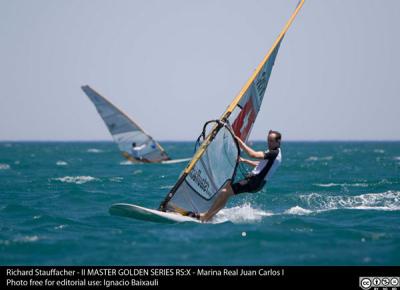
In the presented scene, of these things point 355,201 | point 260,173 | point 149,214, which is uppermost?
point 355,201

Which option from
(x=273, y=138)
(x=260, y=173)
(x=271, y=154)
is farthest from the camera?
(x=260, y=173)

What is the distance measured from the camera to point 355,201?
15609mm

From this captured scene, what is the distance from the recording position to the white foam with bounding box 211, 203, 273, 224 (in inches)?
463

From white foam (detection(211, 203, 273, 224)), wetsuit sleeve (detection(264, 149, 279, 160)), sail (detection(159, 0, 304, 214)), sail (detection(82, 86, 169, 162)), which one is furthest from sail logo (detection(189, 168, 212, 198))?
sail (detection(82, 86, 169, 162))

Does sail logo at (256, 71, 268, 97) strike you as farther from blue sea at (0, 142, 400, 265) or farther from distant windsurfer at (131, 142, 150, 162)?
distant windsurfer at (131, 142, 150, 162)

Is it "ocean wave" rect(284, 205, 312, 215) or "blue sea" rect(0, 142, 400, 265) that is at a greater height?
"ocean wave" rect(284, 205, 312, 215)

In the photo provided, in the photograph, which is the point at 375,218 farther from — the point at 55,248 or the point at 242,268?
the point at 55,248

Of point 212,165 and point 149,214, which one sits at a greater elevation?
point 212,165

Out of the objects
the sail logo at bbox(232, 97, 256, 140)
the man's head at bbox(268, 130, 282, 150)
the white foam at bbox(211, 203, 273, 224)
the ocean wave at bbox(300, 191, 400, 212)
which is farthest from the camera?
the ocean wave at bbox(300, 191, 400, 212)

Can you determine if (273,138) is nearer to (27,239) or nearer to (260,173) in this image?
(260,173)

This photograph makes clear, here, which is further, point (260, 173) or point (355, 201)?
point (355, 201)

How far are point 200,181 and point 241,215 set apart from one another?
1.73m

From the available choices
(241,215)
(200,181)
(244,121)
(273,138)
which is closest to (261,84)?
(244,121)

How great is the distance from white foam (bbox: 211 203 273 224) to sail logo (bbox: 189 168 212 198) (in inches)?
24.2
